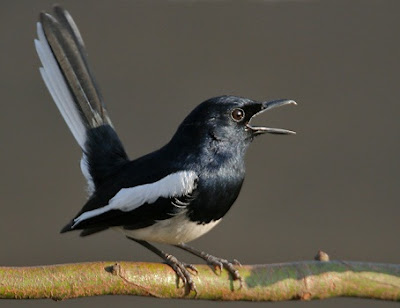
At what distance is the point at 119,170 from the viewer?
7.23ft

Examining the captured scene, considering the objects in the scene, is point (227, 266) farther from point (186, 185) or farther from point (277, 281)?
point (186, 185)

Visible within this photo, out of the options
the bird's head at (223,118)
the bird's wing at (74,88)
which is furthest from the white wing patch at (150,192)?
the bird's wing at (74,88)

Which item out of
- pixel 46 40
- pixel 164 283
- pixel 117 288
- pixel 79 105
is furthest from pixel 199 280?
pixel 46 40

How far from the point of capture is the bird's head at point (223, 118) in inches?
79.7

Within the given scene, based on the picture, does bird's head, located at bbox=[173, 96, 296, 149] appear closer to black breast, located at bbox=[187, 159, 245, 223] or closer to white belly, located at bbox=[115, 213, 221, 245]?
black breast, located at bbox=[187, 159, 245, 223]

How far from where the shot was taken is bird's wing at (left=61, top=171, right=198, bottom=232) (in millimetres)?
1922

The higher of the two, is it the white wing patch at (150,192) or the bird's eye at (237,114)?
the bird's eye at (237,114)

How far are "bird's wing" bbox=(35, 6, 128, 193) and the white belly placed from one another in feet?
1.34

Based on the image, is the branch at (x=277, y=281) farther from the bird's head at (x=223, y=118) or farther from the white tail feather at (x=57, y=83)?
the white tail feather at (x=57, y=83)

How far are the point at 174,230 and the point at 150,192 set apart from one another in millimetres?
133

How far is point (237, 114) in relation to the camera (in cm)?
204

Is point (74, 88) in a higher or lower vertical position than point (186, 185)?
higher

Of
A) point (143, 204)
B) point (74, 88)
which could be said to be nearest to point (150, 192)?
point (143, 204)

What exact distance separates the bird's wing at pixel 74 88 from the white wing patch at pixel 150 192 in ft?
1.11
